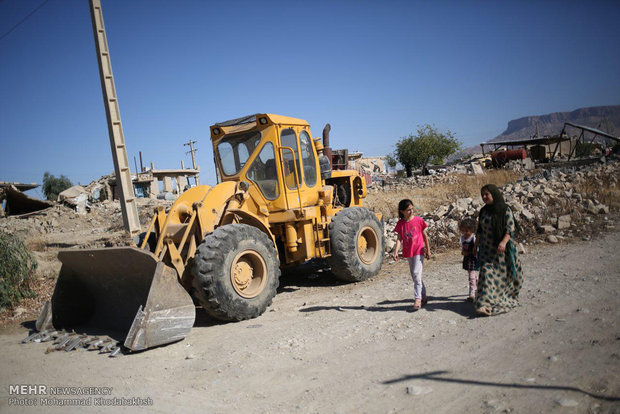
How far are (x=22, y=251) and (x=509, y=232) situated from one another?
8.34 m

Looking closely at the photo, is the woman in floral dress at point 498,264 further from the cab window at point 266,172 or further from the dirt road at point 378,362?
the cab window at point 266,172

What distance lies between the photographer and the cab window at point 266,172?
6.68m

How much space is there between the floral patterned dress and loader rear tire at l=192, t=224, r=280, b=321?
8.91 ft

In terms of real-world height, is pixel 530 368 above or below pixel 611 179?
below

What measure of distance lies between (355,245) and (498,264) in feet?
8.90

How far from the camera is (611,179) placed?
13.0 m

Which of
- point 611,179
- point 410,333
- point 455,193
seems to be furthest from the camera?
point 455,193

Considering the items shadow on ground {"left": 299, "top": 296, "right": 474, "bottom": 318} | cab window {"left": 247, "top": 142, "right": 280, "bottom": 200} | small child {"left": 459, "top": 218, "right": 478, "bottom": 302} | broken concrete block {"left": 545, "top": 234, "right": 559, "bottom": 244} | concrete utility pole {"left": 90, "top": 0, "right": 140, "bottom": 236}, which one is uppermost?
concrete utility pole {"left": 90, "top": 0, "right": 140, "bottom": 236}

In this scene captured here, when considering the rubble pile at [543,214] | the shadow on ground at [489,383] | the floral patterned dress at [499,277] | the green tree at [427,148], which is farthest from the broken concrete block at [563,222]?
the green tree at [427,148]

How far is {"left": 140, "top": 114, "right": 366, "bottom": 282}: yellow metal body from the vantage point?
5934 millimetres

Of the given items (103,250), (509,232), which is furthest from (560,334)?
(103,250)

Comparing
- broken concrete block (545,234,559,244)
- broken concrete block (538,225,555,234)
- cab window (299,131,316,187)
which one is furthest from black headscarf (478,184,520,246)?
broken concrete block (538,225,555,234)

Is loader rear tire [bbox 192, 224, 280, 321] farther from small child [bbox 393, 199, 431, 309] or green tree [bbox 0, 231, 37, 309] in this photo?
green tree [bbox 0, 231, 37, 309]

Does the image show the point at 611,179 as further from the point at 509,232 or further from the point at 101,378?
the point at 101,378
